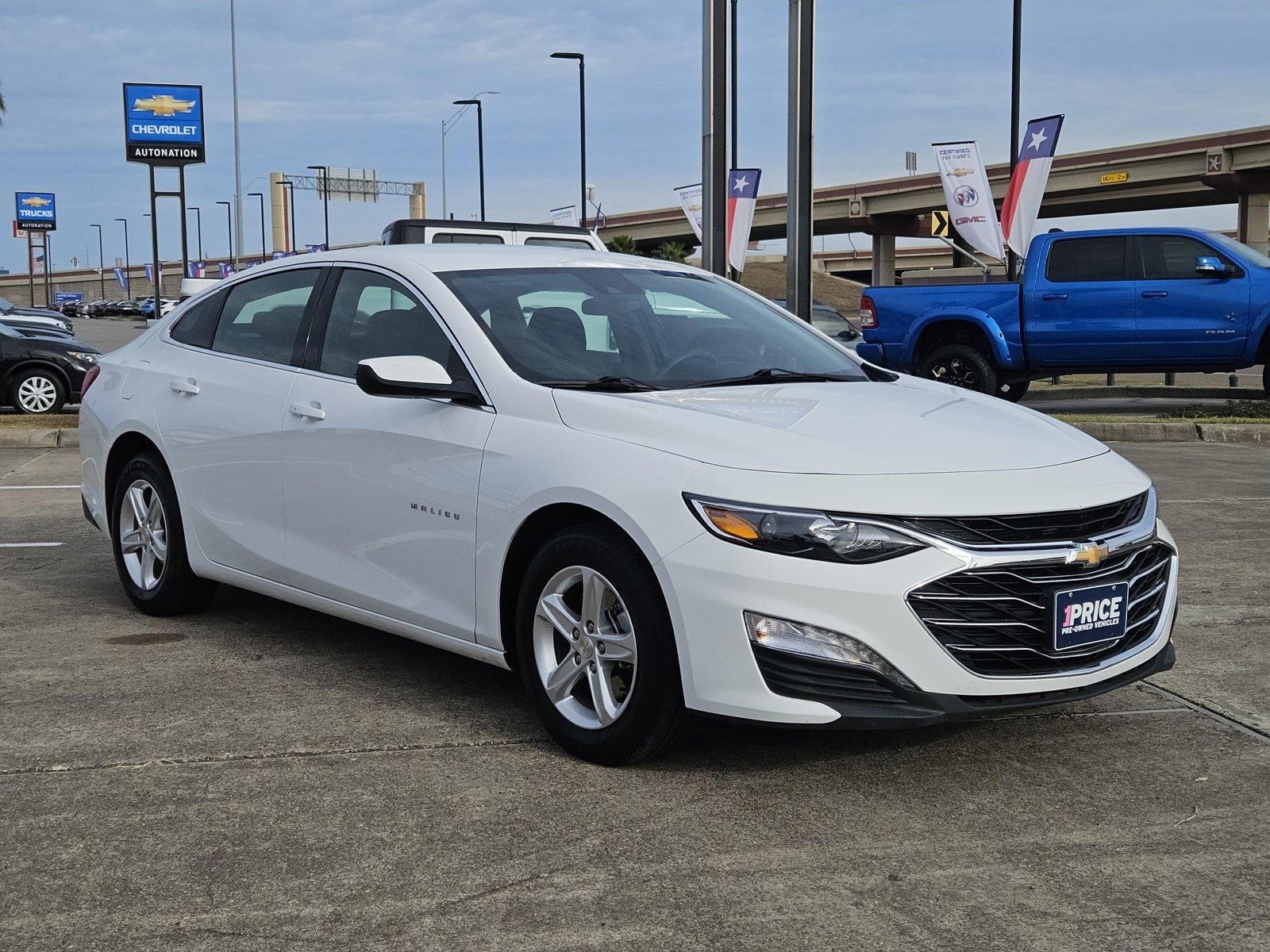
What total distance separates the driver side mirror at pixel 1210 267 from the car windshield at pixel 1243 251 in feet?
0.82

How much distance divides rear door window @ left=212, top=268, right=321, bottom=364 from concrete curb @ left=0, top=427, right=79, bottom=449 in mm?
9160

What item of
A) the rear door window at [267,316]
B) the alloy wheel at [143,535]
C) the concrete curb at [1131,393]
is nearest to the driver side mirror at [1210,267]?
the concrete curb at [1131,393]

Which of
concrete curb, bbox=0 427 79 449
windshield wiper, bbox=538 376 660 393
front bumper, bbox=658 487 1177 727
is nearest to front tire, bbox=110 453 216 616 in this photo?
windshield wiper, bbox=538 376 660 393

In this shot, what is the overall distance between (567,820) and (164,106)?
116 ft

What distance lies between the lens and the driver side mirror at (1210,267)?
53.2ft

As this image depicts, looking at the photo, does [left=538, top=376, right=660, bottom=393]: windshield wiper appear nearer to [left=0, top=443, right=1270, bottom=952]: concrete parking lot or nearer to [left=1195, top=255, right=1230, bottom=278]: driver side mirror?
[left=0, top=443, right=1270, bottom=952]: concrete parking lot

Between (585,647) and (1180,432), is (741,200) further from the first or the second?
(585,647)

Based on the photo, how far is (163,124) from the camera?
115 feet

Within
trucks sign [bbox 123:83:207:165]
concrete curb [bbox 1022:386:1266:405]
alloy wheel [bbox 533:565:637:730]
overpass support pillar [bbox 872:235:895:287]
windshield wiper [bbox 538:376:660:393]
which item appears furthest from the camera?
overpass support pillar [bbox 872:235:895:287]

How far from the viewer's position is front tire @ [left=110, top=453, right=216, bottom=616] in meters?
6.16

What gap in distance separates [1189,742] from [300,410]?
10.6ft

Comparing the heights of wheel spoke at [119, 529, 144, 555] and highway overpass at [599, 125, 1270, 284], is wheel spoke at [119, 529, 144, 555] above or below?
below

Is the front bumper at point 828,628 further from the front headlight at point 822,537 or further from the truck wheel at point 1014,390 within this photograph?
the truck wheel at point 1014,390

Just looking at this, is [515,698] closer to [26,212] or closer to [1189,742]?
[1189,742]
